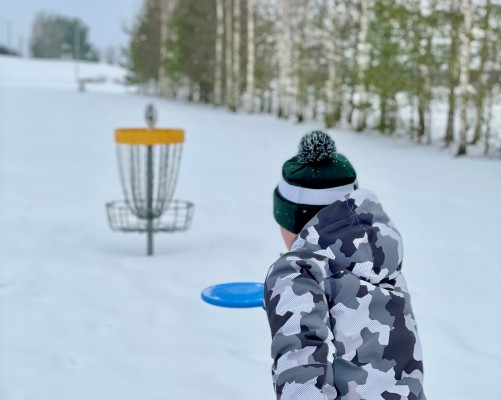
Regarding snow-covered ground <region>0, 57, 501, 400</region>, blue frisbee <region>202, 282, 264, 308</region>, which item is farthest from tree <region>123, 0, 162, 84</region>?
blue frisbee <region>202, 282, 264, 308</region>

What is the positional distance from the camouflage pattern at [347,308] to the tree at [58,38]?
94810 millimetres

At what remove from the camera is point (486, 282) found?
14.8 feet

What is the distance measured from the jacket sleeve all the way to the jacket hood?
0.05 metres

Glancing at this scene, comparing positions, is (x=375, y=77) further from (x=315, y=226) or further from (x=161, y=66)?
(x=161, y=66)

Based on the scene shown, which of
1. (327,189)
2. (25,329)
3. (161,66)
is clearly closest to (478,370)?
(327,189)

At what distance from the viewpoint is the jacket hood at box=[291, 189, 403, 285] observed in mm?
1337

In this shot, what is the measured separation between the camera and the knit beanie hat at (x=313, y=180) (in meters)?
1.44

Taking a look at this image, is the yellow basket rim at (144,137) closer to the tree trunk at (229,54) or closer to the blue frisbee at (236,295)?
the blue frisbee at (236,295)

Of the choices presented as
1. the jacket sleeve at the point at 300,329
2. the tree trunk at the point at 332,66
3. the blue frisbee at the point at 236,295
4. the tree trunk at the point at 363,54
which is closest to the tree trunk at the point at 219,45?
the tree trunk at the point at 332,66

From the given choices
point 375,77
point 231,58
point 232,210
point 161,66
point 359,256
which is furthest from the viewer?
point 161,66

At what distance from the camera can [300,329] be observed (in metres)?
1.22

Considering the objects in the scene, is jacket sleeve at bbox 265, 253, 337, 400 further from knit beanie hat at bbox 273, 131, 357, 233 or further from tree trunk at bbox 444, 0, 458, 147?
tree trunk at bbox 444, 0, 458, 147

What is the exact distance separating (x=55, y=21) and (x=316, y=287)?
10420cm

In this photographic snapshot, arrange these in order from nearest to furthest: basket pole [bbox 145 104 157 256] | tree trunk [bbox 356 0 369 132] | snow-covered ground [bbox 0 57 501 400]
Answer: snow-covered ground [bbox 0 57 501 400] < basket pole [bbox 145 104 157 256] < tree trunk [bbox 356 0 369 132]
